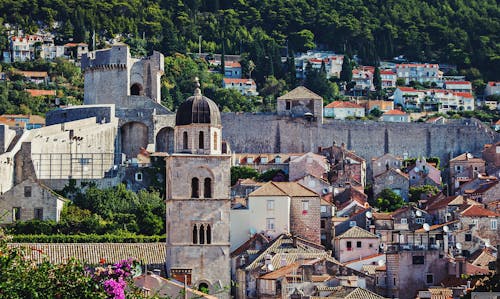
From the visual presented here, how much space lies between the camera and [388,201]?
240ft

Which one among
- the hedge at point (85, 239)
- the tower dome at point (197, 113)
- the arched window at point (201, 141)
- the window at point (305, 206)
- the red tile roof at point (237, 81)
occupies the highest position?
the red tile roof at point (237, 81)

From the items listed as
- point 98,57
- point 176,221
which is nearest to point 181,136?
point 176,221

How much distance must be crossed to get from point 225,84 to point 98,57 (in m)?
41.5

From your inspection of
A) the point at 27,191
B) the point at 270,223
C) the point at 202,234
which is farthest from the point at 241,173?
the point at 202,234

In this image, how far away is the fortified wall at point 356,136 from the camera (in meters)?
81.1

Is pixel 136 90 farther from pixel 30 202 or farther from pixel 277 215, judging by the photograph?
pixel 277 215

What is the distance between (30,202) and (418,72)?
7607 cm

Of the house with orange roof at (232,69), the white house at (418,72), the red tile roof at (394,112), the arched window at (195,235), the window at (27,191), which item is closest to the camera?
the arched window at (195,235)

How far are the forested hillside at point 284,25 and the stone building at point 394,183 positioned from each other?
52.5m

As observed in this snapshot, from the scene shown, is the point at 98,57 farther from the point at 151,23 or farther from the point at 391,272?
the point at 151,23

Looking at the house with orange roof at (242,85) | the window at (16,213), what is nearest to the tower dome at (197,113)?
the window at (16,213)

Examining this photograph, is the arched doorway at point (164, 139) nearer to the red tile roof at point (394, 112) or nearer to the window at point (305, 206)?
the window at point (305, 206)

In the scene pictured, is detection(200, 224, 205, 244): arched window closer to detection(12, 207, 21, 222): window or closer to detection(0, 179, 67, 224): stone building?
detection(0, 179, 67, 224): stone building

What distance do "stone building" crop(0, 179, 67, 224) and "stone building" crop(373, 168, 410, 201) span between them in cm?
1660
